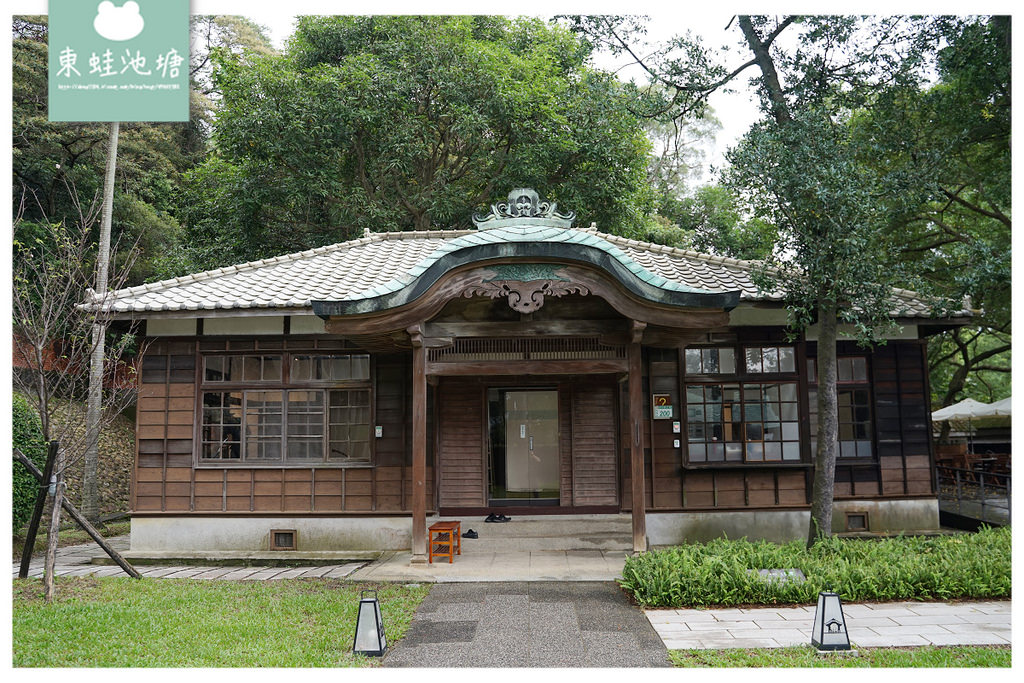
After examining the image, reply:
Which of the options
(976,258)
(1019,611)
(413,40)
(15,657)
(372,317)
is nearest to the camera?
(1019,611)

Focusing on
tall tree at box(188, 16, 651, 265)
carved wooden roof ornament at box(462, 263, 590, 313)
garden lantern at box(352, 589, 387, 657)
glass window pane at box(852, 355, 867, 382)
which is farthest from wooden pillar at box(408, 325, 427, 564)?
tall tree at box(188, 16, 651, 265)

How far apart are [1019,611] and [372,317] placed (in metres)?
6.44

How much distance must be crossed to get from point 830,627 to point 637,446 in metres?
3.43

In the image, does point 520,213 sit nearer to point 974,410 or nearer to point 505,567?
point 505,567

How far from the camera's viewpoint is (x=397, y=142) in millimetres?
17859

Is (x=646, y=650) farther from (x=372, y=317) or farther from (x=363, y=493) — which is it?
(x=363, y=493)

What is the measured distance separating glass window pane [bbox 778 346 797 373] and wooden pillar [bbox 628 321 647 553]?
8.90 ft

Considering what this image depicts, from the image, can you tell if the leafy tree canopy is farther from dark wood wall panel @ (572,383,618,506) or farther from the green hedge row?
the green hedge row

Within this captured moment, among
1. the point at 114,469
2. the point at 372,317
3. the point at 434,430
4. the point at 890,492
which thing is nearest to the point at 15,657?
the point at 372,317

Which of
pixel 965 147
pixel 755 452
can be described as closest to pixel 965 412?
pixel 965 147

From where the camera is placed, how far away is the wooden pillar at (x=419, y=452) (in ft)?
28.0

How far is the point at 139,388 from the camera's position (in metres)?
10.0

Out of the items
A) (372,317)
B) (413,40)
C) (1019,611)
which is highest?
(413,40)

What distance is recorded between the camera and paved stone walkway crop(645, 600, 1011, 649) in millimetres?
5543
